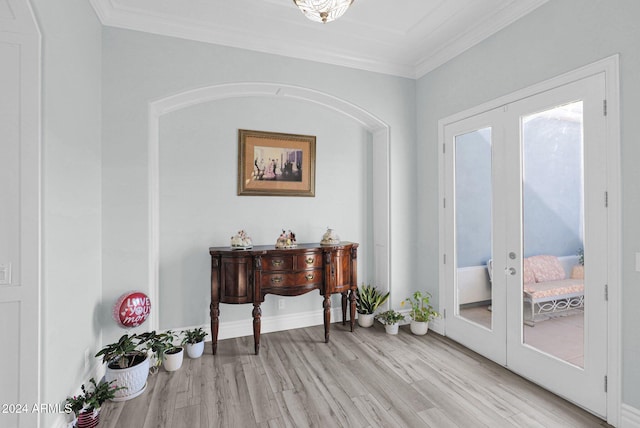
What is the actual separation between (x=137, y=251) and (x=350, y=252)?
6.70 feet

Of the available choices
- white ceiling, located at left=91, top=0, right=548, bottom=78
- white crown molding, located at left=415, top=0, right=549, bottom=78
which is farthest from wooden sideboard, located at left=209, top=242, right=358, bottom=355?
white crown molding, located at left=415, top=0, right=549, bottom=78

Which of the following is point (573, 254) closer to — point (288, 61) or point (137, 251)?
point (288, 61)

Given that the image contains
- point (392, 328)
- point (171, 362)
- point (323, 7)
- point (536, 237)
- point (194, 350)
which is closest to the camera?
point (323, 7)

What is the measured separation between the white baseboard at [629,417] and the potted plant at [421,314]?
5.43 feet

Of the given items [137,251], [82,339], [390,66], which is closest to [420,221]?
[390,66]

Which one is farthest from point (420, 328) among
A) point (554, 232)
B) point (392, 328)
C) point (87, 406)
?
point (87, 406)

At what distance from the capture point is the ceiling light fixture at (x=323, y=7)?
1.94 metres

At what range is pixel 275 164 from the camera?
3.61 m

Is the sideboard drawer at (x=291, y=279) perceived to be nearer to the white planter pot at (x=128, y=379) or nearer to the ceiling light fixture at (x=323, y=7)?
the white planter pot at (x=128, y=379)

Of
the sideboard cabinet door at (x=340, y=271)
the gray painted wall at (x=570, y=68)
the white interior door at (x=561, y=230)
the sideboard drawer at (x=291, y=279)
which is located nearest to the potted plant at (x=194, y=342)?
the sideboard drawer at (x=291, y=279)

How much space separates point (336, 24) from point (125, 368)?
334 cm

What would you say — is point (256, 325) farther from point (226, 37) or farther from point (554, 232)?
point (226, 37)

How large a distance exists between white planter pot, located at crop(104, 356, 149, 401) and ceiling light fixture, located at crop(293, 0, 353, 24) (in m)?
2.72

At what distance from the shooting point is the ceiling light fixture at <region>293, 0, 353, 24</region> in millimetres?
1940
